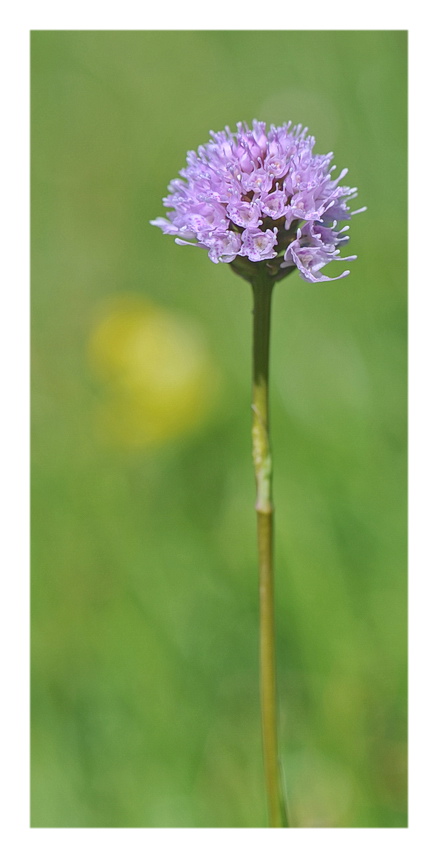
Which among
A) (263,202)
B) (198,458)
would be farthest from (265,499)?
(198,458)

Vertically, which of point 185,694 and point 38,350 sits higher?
point 38,350

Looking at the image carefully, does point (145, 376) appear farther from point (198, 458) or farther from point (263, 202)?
point (263, 202)

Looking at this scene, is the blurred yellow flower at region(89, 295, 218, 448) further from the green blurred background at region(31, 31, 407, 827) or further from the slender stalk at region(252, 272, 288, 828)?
the slender stalk at region(252, 272, 288, 828)

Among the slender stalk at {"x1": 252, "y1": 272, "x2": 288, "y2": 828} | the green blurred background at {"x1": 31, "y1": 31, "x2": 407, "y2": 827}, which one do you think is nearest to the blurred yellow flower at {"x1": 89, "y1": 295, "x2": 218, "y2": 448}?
the green blurred background at {"x1": 31, "y1": 31, "x2": 407, "y2": 827}

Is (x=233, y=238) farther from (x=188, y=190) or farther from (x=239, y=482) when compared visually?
(x=239, y=482)
